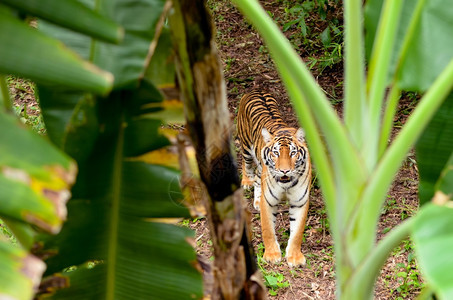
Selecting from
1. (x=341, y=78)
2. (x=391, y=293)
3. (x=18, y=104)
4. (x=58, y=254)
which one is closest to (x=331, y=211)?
(x=58, y=254)

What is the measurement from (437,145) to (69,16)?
0.77 metres

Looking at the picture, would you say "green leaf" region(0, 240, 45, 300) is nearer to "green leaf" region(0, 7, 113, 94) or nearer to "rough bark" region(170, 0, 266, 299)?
"green leaf" region(0, 7, 113, 94)

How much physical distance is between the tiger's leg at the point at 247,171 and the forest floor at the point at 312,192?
0.11 meters

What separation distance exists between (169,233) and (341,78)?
3.94 m

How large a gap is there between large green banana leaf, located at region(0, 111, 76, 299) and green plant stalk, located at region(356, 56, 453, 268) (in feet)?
1.73

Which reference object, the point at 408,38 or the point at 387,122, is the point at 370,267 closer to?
the point at 387,122

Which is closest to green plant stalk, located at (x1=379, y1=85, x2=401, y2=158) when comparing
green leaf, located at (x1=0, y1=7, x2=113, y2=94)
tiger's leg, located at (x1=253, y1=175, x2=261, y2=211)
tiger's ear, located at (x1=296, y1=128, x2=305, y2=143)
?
green leaf, located at (x1=0, y1=7, x2=113, y2=94)

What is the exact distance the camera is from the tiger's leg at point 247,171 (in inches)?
170

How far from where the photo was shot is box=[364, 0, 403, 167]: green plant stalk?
95 cm

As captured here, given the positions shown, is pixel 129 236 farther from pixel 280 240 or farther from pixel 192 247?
pixel 280 240

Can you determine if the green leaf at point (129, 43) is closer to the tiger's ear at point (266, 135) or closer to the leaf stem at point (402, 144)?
the leaf stem at point (402, 144)

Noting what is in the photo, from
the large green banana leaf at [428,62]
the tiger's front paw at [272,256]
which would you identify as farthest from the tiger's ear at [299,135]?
the large green banana leaf at [428,62]

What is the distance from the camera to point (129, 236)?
3.21 ft

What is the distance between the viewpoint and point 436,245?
2.21 feet
